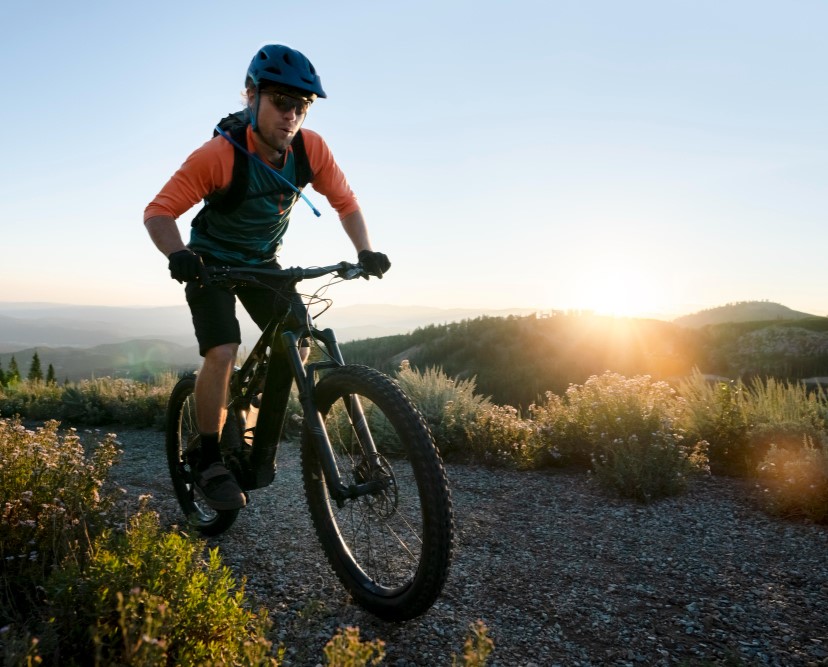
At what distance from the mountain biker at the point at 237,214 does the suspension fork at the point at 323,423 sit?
314 mm

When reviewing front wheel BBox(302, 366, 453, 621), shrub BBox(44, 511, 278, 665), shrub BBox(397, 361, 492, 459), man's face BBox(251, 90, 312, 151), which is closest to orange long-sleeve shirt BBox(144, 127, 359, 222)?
man's face BBox(251, 90, 312, 151)

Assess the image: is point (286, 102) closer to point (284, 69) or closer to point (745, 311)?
point (284, 69)

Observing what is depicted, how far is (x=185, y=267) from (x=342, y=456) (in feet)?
4.30

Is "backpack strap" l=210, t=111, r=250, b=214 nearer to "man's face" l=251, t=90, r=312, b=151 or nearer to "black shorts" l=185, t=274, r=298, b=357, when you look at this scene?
"man's face" l=251, t=90, r=312, b=151

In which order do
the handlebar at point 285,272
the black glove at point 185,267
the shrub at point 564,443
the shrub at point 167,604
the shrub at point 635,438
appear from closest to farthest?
1. the shrub at point 167,604
2. the black glove at point 185,267
3. the handlebar at point 285,272
4. the shrub at point 635,438
5. the shrub at point 564,443

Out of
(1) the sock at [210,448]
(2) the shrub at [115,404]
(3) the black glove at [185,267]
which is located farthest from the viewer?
(2) the shrub at [115,404]

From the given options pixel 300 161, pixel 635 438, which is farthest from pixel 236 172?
pixel 635 438

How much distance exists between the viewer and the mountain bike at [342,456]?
2566mm

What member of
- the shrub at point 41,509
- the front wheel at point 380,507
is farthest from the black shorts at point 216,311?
the shrub at point 41,509

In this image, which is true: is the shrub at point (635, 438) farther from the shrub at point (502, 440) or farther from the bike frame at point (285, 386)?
the bike frame at point (285, 386)

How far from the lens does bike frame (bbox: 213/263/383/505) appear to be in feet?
9.55

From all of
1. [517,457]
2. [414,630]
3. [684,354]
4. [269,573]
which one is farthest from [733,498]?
[684,354]

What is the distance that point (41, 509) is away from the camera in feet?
10.5

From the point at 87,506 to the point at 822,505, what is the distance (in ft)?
15.9
